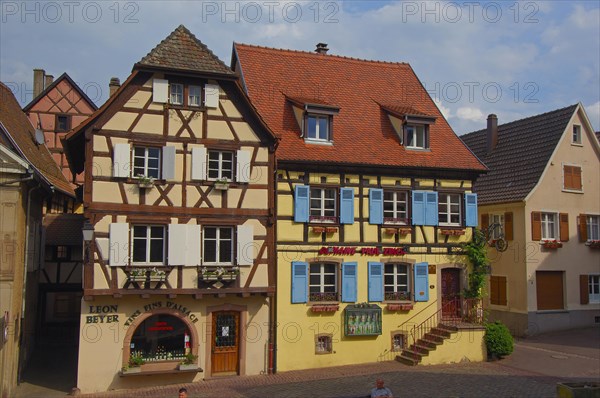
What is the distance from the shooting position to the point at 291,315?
19.6 metres

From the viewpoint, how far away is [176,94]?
18.6 meters

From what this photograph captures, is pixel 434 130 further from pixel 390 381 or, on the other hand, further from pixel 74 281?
pixel 74 281

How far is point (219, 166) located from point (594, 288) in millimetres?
18574

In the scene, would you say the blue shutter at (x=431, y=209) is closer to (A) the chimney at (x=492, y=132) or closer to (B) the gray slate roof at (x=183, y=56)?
(B) the gray slate roof at (x=183, y=56)

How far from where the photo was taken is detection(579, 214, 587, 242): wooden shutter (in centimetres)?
2705

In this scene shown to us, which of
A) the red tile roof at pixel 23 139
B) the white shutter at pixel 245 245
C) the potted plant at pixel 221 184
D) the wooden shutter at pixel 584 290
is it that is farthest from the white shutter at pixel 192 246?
the wooden shutter at pixel 584 290

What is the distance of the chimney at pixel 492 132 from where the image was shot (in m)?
31.0

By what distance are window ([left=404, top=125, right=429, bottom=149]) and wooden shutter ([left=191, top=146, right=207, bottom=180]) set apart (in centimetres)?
785

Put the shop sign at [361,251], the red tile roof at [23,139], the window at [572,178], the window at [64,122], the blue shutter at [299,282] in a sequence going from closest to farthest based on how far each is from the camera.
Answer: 1. the blue shutter at [299,282]
2. the shop sign at [361,251]
3. the red tile roof at [23,139]
4. the window at [572,178]
5. the window at [64,122]

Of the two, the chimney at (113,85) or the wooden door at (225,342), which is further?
the chimney at (113,85)

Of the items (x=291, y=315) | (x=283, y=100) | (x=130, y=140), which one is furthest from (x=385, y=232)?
(x=130, y=140)

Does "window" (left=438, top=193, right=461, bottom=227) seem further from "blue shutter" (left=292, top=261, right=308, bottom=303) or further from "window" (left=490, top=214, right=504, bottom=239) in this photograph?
"blue shutter" (left=292, top=261, right=308, bottom=303)

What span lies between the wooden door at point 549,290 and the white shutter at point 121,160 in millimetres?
17809

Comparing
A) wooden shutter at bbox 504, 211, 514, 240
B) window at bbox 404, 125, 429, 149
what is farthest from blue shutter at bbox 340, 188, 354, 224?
wooden shutter at bbox 504, 211, 514, 240
